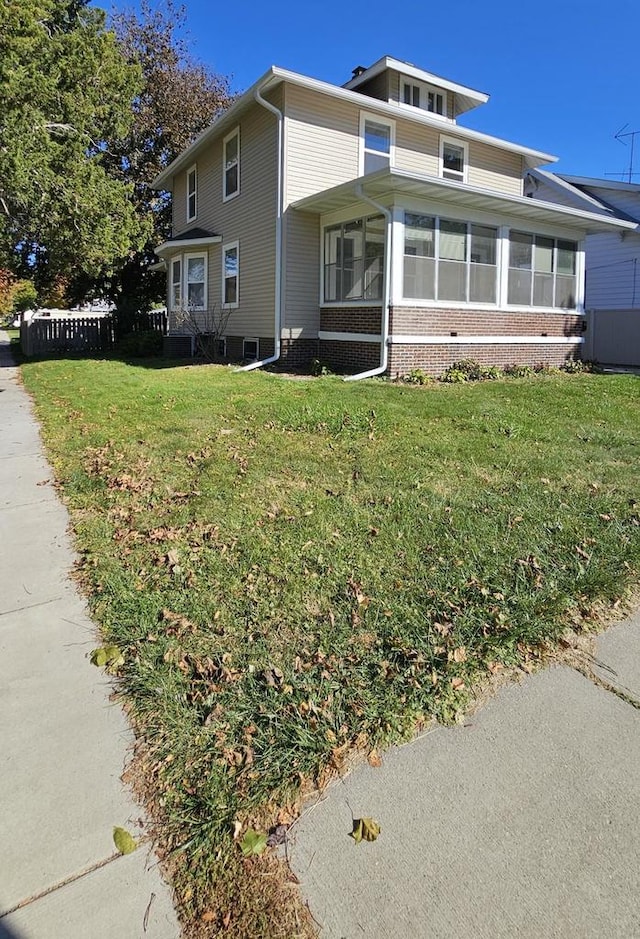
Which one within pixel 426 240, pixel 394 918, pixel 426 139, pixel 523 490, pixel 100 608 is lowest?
pixel 394 918

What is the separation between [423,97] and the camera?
15984 millimetres

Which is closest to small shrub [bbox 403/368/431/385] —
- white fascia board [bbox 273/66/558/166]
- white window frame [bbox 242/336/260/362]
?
white window frame [bbox 242/336/260/362]

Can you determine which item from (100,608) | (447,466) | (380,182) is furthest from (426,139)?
(100,608)

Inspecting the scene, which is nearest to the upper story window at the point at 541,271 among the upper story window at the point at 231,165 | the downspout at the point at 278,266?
the downspout at the point at 278,266

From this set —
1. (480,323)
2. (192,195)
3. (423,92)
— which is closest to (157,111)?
(192,195)

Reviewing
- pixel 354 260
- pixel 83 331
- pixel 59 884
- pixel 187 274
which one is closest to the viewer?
pixel 59 884

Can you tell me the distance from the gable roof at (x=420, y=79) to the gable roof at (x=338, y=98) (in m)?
0.44

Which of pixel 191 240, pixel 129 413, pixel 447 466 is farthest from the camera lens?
pixel 191 240

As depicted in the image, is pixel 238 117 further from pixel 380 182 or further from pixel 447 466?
pixel 447 466

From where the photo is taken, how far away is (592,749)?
239 cm

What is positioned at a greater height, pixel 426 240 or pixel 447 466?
pixel 426 240

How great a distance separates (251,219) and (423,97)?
5580 mm

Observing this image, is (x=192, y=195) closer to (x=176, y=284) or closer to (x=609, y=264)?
(x=176, y=284)

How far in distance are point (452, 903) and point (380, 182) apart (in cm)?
1099
